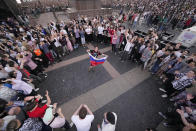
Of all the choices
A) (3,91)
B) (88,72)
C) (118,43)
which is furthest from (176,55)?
(3,91)

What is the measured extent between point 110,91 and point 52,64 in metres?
5.10

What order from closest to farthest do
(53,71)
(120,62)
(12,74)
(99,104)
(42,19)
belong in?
1. (12,74)
2. (99,104)
3. (53,71)
4. (120,62)
5. (42,19)

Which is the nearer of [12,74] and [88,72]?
[12,74]

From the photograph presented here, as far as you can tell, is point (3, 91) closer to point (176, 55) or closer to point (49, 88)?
point (49, 88)

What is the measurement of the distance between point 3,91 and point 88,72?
417cm

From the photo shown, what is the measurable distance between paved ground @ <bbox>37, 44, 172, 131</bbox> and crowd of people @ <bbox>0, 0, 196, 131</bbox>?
1.58 feet

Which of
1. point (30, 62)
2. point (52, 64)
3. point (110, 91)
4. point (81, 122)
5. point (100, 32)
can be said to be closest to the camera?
point (81, 122)

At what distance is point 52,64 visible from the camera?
6547mm

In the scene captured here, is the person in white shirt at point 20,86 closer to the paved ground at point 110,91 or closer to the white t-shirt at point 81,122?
the paved ground at point 110,91

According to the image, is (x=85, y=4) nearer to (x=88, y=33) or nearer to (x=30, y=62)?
(x=88, y=33)

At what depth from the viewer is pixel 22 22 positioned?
12.3 meters

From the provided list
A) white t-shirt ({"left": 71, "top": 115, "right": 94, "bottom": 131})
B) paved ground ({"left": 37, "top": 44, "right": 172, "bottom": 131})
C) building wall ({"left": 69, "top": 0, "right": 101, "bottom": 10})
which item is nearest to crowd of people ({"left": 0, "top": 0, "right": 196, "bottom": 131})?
white t-shirt ({"left": 71, "top": 115, "right": 94, "bottom": 131})

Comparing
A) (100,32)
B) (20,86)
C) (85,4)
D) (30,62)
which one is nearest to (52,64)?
(30,62)

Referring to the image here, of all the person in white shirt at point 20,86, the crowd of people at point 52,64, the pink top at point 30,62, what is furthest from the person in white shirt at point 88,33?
the person in white shirt at point 20,86
